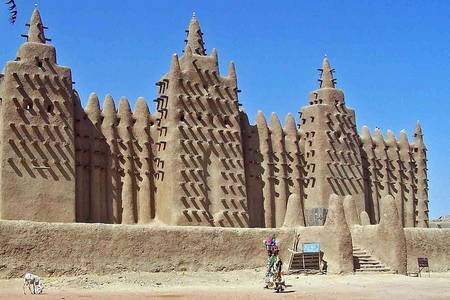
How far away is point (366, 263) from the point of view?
30734 millimetres

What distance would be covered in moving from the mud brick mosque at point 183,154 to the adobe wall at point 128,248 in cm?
464

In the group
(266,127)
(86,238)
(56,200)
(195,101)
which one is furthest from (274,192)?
(86,238)

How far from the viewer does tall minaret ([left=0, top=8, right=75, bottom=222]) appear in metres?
30.2

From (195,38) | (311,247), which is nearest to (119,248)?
(311,247)

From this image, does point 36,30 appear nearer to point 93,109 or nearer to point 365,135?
point 93,109

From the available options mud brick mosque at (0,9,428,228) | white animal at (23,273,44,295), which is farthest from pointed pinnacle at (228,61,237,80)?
white animal at (23,273,44,295)

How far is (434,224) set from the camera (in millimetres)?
51938

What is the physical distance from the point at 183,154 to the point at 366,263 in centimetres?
967

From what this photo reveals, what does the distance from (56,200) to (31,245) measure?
670 cm

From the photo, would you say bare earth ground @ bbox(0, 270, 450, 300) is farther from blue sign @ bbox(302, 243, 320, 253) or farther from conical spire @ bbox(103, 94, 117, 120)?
conical spire @ bbox(103, 94, 117, 120)

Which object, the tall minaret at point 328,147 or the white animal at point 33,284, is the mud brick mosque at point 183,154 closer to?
the tall minaret at point 328,147

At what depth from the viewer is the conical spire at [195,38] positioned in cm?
3731

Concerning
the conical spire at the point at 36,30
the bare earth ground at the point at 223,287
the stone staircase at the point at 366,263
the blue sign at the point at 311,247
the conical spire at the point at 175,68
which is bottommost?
the bare earth ground at the point at 223,287

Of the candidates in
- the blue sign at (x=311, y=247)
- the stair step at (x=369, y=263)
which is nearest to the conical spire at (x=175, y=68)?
the blue sign at (x=311, y=247)
